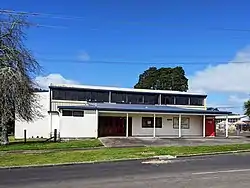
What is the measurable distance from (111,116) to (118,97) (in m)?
6.65

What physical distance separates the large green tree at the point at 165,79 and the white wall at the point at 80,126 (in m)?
61.5

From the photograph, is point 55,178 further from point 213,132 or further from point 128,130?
point 213,132

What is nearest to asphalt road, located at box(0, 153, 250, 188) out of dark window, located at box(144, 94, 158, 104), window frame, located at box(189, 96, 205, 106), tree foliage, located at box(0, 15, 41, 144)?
tree foliage, located at box(0, 15, 41, 144)

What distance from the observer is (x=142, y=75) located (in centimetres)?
11250

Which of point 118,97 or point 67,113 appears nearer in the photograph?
point 67,113

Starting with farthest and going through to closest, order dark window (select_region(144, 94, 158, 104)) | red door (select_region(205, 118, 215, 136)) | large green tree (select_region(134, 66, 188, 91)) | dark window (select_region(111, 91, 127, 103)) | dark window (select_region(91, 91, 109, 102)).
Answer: large green tree (select_region(134, 66, 188, 91)) → dark window (select_region(144, 94, 158, 104)) → dark window (select_region(111, 91, 127, 103)) → dark window (select_region(91, 91, 109, 102)) → red door (select_region(205, 118, 215, 136))

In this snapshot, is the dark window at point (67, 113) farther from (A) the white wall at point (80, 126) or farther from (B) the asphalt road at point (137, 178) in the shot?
(B) the asphalt road at point (137, 178)

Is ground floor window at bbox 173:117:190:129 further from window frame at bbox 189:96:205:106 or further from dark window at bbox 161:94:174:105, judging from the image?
window frame at bbox 189:96:205:106

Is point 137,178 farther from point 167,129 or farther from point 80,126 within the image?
point 167,129

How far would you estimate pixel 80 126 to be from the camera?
1642 inches

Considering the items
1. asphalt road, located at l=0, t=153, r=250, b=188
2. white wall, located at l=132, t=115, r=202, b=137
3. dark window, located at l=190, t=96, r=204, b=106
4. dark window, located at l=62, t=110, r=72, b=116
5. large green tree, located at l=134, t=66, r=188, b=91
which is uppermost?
large green tree, located at l=134, t=66, r=188, b=91

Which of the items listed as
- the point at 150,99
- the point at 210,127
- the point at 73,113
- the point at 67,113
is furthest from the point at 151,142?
the point at 150,99

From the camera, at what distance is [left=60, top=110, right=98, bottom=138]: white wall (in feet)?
135

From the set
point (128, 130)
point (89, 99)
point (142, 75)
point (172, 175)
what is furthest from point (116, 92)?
point (142, 75)
